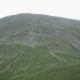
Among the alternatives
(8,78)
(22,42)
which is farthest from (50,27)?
(8,78)

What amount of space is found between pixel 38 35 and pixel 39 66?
56.0 metres

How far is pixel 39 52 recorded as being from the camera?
439ft

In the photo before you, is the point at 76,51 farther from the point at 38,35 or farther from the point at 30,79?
the point at 30,79

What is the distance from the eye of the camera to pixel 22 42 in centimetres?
15625

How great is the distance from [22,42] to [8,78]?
5395cm

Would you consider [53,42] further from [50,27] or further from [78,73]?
[78,73]

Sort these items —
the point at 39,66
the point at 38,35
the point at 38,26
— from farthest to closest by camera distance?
the point at 38,26
the point at 38,35
the point at 39,66

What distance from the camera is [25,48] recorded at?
142m

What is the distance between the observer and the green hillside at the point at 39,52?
327 feet

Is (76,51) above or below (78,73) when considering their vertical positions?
below

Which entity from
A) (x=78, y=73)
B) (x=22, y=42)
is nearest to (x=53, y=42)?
(x=22, y=42)

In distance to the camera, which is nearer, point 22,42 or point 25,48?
Result: point 25,48

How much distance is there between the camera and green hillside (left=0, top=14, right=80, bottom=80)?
9980cm

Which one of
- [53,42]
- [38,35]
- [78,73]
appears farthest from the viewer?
[38,35]
